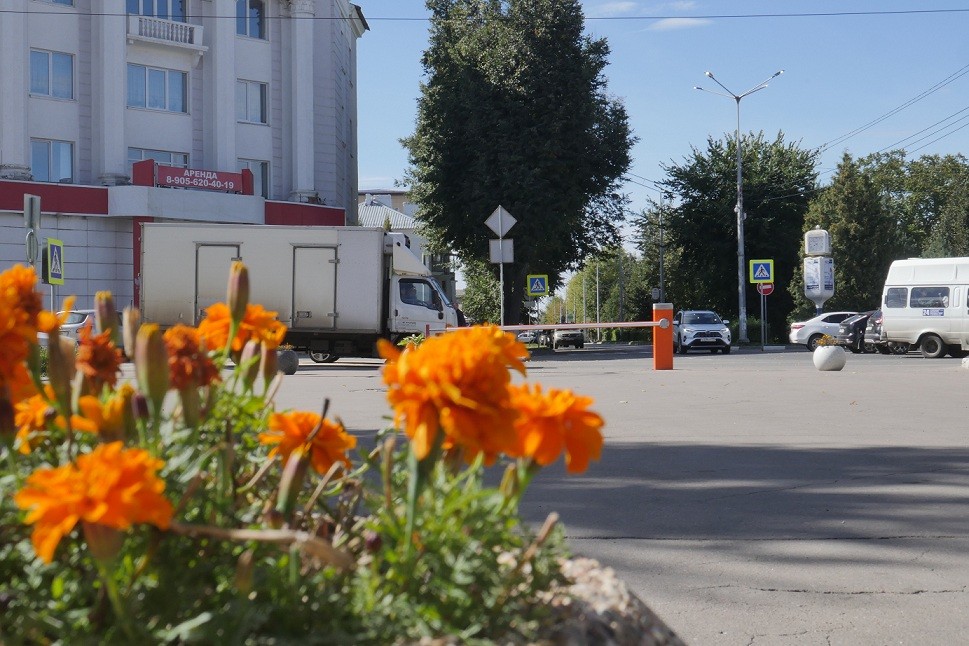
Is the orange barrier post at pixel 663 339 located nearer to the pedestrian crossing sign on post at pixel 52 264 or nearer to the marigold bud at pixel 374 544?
the pedestrian crossing sign on post at pixel 52 264

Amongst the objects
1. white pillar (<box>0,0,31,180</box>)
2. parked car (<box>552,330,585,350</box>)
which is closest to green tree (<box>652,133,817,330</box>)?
parked car (<box>552,330,585,350</box>)

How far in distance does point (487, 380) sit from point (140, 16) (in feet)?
118

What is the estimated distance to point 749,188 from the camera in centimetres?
5697

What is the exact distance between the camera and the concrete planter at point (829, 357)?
21125mm

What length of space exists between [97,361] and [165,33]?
117ft

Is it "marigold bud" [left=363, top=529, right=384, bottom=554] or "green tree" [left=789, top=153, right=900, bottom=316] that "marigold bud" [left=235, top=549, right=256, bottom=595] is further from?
"green tree" [left=789, top=153, right=900, bottom=316]

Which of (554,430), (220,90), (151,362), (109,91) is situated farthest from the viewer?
(220,90)

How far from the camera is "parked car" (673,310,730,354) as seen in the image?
121 ft

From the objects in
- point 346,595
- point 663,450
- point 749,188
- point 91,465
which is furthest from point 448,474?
point 749,188

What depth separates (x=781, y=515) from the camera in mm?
6312

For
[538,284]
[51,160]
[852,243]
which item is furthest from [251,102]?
[852,243]

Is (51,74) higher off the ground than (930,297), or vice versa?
(51,74)

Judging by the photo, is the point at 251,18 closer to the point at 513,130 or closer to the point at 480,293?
the point at 513,130

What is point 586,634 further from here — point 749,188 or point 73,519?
point 749,188
